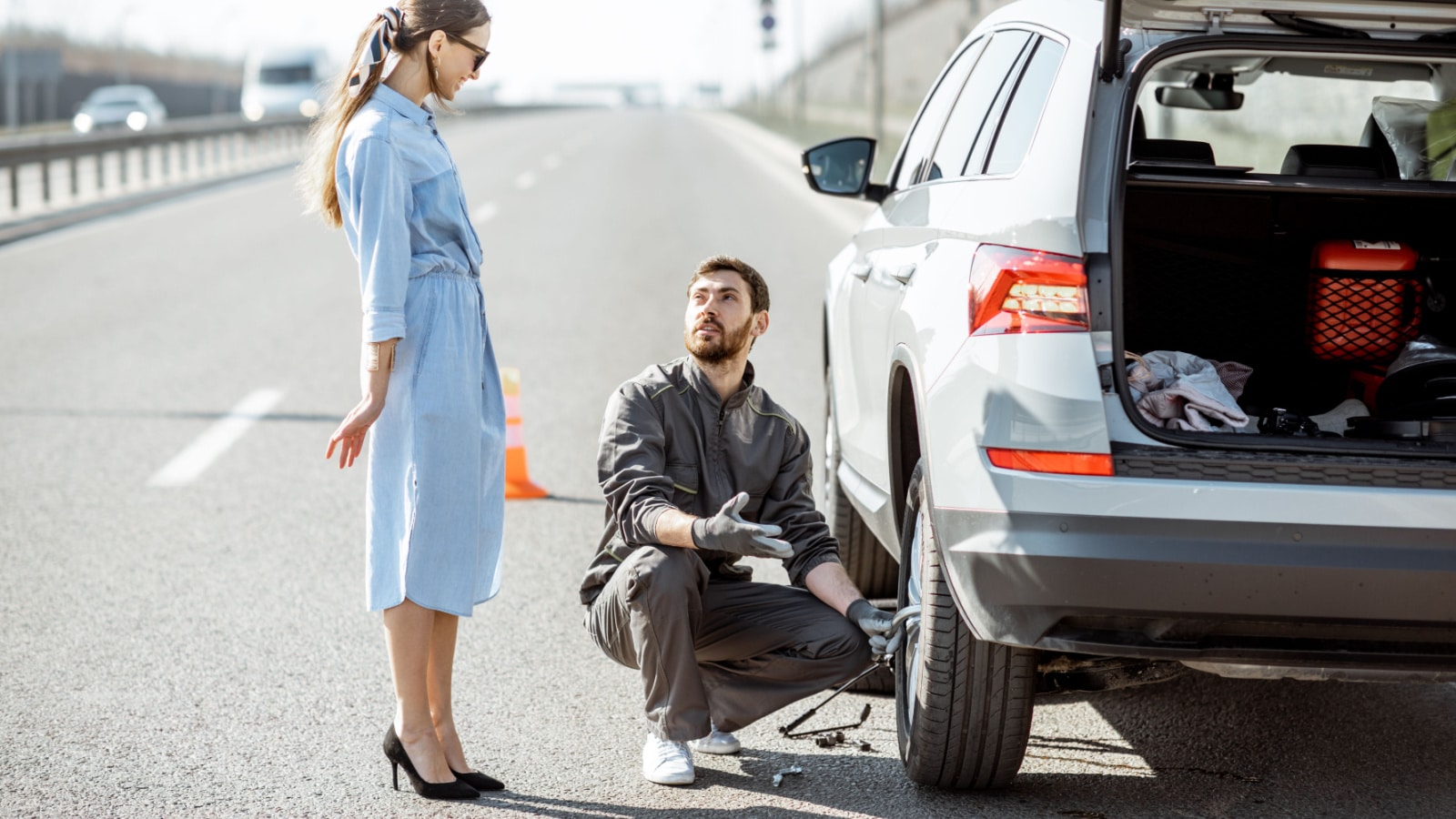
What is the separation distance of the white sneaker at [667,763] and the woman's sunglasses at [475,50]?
1.65 m

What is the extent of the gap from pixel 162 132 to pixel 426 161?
82.8 ft

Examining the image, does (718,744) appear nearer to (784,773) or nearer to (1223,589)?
(784,773)

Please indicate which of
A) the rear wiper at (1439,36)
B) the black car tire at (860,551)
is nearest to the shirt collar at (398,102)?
the black car tire at (860,551)

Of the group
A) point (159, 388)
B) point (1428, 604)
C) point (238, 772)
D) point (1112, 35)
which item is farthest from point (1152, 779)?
point (159, 388)

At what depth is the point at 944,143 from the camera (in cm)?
459

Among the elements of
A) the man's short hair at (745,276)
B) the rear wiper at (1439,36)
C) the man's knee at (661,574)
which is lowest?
the man's knee at (661,574)

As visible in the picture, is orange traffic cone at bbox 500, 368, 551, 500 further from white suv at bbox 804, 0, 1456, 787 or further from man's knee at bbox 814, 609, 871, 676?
man's knee at bbox 814, 609, 871, 676

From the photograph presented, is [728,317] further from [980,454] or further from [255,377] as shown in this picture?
[255,377]

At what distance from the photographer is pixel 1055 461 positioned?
10.0 ft

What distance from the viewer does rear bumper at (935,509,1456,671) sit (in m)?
2.98

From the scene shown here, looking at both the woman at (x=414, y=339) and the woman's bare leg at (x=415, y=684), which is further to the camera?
the woman's bare leg at (x=415, y=684)

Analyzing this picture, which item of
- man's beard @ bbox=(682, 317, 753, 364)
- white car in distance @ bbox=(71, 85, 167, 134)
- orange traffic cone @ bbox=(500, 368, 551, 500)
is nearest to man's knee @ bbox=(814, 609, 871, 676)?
man's beard @ bbox=(682, 317, 753, 364)

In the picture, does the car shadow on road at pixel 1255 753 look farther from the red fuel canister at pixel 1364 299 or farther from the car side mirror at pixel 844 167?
the car side mirror at pixel 844 167

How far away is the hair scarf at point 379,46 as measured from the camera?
3592 mm
